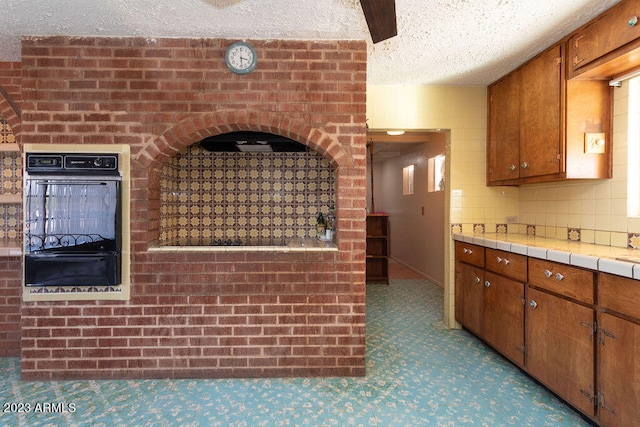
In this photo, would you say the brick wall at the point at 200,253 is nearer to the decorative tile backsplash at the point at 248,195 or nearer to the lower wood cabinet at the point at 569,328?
the decorative tile backsplash at the point at 248,195

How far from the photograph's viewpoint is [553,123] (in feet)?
8.42

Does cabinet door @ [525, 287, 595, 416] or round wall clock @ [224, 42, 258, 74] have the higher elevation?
round wall clock @ [224, 42, 258, 74]

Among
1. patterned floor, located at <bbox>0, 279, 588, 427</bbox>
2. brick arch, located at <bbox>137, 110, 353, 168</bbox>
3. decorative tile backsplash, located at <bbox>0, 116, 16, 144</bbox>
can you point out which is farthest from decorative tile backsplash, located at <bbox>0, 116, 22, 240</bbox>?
A: brick arch, located at <bbox>137, 110, 353, 168</bbox>

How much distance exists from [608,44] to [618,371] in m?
1.82

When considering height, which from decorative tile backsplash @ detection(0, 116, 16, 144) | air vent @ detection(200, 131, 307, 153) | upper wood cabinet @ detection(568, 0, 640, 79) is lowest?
air vent @ detection(200, 131, 307, 153)

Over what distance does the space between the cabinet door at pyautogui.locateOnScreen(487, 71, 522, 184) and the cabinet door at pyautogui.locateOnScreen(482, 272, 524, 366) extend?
0.96 m

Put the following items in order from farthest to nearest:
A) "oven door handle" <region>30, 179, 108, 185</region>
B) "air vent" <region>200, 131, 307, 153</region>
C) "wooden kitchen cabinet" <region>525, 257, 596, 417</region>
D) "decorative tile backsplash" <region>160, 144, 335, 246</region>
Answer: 1. "decorative tile backsplash" <region>160, 144, 335, 246</region>
2. "air vent" <region>200, 131, 307, 153</region>
3. "oven door handle" <region>30, 179, 108, 185</region>
4. "wooden kitchen cabinet" <region>525, 257, 596, 417</region>

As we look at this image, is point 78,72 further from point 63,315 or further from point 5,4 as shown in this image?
point 63,315

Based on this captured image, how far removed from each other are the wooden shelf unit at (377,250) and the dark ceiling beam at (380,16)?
3.89m

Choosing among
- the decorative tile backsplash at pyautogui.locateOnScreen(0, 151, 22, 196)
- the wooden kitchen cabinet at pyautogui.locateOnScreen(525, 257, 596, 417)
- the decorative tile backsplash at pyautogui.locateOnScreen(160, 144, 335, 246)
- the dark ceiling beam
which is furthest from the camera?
the decorative tile backsplash at pyautogui.locateOnScreen(160, 144, 335, 246)

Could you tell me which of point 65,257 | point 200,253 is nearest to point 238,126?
point 200,253

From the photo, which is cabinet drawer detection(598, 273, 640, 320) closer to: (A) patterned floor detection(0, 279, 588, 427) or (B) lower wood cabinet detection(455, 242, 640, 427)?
(B) lower wood cabinet detection(455, 242, 640, 427)

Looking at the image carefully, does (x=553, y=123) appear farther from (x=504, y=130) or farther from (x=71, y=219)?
(x=71, y=219)

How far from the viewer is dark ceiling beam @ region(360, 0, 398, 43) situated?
1.53 metres
